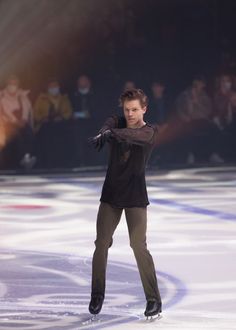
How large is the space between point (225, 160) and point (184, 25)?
2.98m

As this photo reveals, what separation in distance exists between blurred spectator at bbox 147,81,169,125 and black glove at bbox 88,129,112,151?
47.5 ft

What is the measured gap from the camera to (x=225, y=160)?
71.8ft

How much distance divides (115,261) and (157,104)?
11.7 meters

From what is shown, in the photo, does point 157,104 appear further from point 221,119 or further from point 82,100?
point 82,100

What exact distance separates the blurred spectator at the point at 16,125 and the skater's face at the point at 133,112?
42.9 ft

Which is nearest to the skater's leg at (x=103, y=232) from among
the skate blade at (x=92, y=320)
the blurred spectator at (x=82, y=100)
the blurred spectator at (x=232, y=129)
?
the skate blade at (x=92, y=320)

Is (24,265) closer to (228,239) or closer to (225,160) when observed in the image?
(228,239)

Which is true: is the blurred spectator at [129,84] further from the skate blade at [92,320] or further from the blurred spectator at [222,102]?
the skate blade at [92,320]

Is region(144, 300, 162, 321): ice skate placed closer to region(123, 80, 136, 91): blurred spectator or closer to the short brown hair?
the short brown hair

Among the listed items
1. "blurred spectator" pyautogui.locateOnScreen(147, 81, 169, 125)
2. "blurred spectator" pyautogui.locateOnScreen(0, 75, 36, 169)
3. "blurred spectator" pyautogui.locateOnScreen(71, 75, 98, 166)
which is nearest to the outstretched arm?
"blurred spectator" pyautogui.locateOnScreen(0, 75, 36, 169)

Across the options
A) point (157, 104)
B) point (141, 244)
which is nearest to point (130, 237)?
point (141, 244)

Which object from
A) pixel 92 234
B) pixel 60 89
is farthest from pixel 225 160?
pixel 92 234

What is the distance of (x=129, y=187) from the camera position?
692 cm

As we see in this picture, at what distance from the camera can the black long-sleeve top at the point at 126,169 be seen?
690cm
